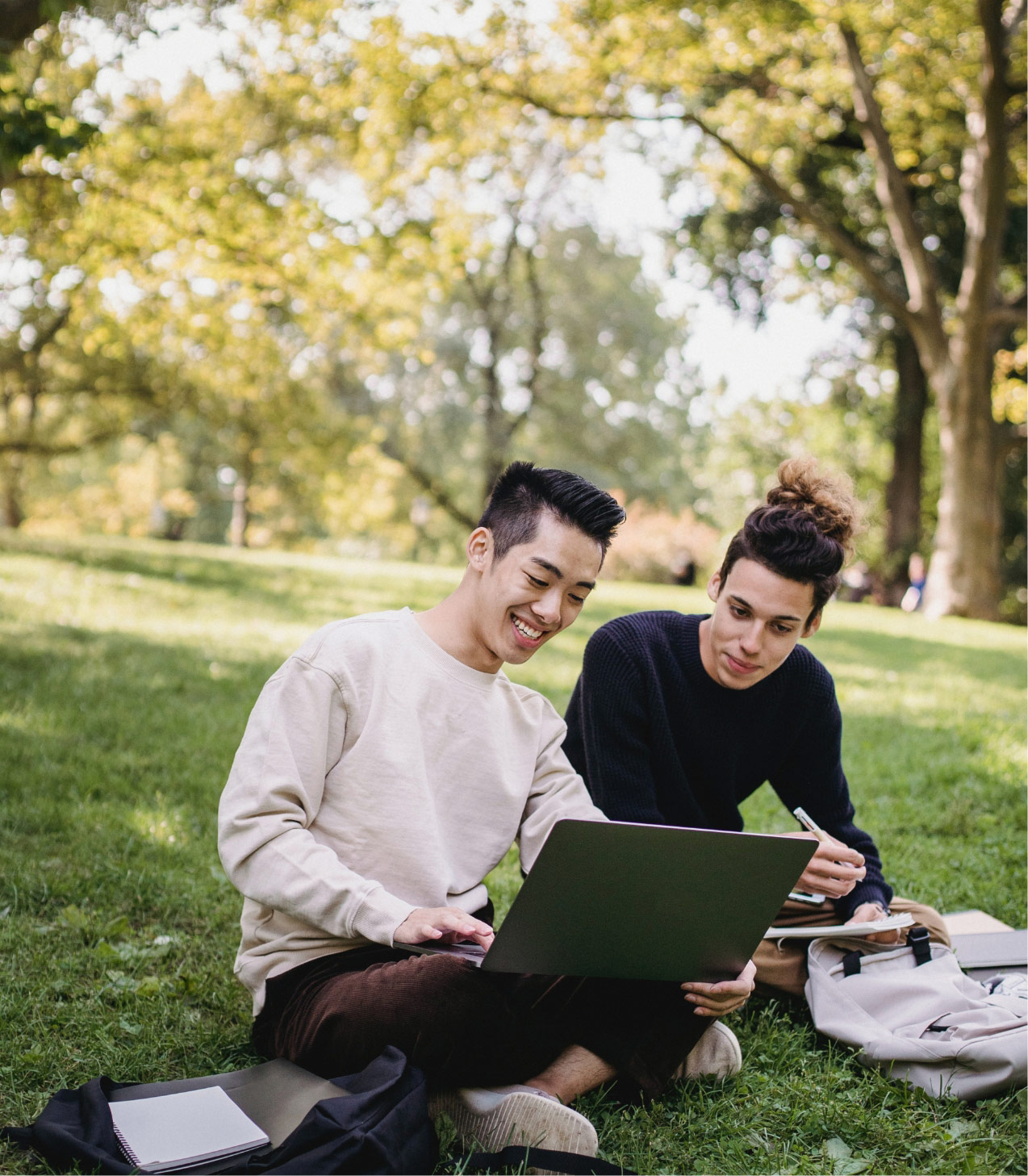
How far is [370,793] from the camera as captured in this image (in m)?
2.39

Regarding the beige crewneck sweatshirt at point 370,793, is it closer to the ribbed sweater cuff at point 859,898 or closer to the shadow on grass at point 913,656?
the ribbed sweater cuff at point 859,898

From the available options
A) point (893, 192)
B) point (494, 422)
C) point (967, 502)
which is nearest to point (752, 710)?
point (967, 502)

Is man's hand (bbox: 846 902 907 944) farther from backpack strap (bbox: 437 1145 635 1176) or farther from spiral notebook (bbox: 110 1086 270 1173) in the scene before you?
spiral notebook (bbox: 110 1086 270 1173)

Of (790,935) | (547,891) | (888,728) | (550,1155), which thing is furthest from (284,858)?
(888,728)

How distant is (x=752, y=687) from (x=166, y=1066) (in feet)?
6.12

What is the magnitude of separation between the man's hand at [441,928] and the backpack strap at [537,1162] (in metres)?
0.40

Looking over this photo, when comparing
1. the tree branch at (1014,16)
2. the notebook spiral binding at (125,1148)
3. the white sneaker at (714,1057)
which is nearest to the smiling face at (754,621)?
the white sneaker at (714,1057)

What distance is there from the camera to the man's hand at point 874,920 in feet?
9.79

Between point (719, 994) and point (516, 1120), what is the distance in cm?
59

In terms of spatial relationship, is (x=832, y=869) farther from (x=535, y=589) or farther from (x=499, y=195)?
(x=499, y=195)

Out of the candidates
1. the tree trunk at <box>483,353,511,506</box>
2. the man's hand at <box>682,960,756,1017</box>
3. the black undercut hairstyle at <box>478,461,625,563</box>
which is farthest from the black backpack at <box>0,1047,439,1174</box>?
the tree trunk at <box>483,353,511,506</box>

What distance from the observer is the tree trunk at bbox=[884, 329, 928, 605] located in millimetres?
20078

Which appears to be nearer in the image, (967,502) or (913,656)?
(913,656)

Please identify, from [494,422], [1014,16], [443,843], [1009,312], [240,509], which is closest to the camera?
[443,843]
